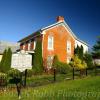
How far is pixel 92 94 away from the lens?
14.5 meters

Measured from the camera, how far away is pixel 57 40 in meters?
44.6

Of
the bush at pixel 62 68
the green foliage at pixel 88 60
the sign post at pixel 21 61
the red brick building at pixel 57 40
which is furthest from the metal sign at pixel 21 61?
the green foliage at pixel 88 60

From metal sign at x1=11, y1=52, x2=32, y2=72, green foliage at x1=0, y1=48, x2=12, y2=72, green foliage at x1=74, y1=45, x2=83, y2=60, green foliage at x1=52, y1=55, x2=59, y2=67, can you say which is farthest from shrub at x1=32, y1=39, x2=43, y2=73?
green foliage at x1=74, y1=45, x2=83, y2=60

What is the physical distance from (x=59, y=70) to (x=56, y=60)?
283 centimetres

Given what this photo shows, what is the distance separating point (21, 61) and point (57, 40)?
797cm

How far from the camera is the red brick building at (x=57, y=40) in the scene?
140 ft

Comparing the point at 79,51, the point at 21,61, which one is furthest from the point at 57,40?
the point at 21,61

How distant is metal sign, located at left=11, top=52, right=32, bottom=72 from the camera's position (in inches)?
1620

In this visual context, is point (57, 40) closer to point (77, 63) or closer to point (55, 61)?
point (55, 61)

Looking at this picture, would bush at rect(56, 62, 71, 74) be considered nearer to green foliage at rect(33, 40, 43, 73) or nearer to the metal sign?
green foliage at rect(33, 40, 43, 73)

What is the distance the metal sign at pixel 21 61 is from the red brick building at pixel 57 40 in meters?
2.80

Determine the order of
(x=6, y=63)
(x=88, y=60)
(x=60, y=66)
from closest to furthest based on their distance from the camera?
1. (x=6, y=63)
2. (x=60, y=66)
3. (x=88, y=60)

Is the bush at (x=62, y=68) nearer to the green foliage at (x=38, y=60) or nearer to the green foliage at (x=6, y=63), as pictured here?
the green foliage at (x=38, y=60)

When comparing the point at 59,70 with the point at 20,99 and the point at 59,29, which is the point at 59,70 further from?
the point at 20,99
